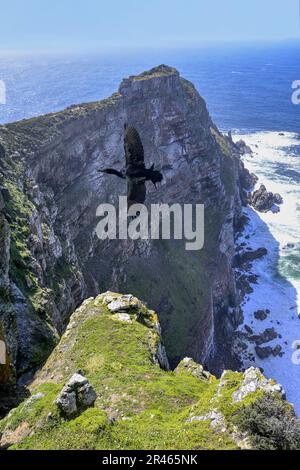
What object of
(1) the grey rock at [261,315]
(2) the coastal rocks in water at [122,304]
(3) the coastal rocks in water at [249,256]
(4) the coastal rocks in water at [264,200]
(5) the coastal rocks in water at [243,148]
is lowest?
(1) the grey rock at [261,315]

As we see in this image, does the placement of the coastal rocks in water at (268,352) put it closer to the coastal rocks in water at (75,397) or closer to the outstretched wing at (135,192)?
the coastal rocks in water at (75,397)

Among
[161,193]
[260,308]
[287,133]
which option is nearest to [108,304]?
[161,193]

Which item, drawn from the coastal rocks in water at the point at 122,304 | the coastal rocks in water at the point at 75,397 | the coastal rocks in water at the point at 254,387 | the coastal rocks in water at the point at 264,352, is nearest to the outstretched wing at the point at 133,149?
the coastal rocks in water at the point at 75,397

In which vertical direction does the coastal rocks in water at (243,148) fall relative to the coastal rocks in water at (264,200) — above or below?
above

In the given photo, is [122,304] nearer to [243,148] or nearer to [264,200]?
[264,200]

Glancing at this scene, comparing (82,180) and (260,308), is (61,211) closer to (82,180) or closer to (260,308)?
(82,180)

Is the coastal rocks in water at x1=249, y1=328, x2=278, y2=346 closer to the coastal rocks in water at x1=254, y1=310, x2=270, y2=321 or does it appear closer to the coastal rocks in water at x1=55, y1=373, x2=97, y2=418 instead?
the coastal rocks in water at x1=254, y1=310, x2=270, y2=321

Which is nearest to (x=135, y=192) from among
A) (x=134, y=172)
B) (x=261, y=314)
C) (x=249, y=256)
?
(x=134, y=172)
